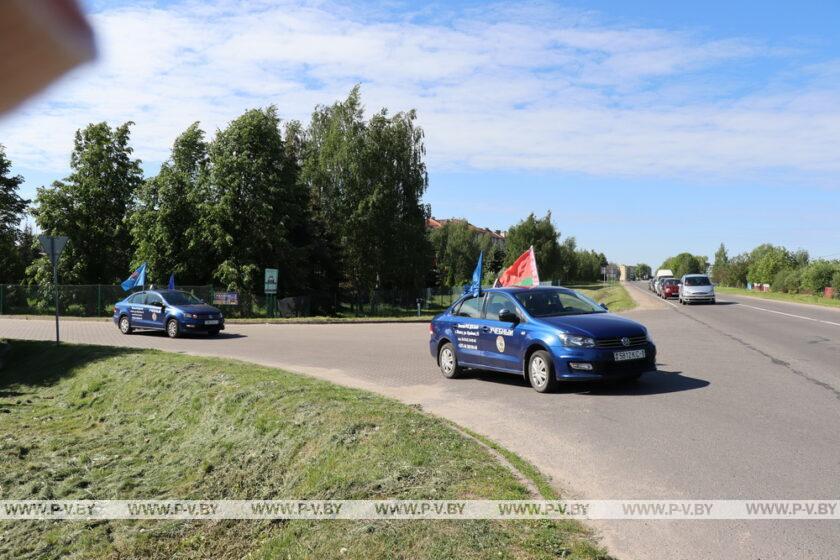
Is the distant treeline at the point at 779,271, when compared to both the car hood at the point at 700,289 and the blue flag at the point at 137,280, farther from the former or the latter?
the blue flag at the point at 137,280

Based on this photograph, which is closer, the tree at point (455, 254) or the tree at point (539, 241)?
the tree at point (539, 241)

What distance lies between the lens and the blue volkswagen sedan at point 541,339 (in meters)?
9.66

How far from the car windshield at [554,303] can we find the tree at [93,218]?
32.5m

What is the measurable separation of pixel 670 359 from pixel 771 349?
333 cm

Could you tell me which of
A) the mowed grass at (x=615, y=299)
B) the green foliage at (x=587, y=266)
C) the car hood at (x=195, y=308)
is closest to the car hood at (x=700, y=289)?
the mowed grass at (x=615, y=299)

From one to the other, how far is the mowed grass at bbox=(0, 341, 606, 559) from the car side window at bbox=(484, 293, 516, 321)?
2793mm

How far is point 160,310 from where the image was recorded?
22.2m

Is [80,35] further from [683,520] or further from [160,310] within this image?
[160,310]

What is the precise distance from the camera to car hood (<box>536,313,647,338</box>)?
384 inches

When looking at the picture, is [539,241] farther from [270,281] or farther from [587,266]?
[587,266]

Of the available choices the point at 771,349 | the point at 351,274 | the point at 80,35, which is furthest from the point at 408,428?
the point at 351,274

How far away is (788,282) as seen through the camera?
2596 inches

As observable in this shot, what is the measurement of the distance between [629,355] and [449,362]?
11.5 ft

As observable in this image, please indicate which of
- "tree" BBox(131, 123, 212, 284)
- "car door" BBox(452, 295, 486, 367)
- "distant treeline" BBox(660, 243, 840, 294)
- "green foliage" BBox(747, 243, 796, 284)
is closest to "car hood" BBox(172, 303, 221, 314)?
"car door" BBox(452, 295, 486, 367)
